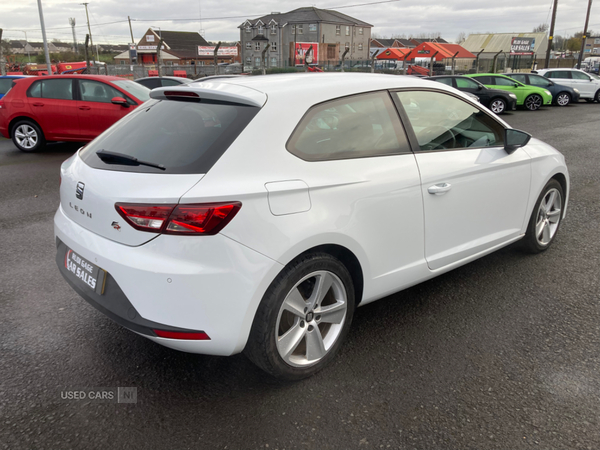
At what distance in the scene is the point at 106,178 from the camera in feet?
7.94

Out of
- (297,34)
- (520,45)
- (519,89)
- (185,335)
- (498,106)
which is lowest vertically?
(498,106)

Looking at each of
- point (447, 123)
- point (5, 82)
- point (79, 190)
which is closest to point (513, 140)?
point (447, 123)

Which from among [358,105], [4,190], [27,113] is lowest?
[4,190]

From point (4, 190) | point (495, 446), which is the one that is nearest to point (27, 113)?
point (4, 190)

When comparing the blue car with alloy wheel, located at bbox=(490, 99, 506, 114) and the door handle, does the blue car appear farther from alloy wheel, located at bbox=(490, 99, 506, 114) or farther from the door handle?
alloy wheel, located at bbox=(490, 99, 506, 114)

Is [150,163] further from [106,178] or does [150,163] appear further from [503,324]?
[503,324]

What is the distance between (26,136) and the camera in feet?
33.2

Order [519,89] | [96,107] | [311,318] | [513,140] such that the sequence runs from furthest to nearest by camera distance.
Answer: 1. [519,89]
2. [96,107]
3. [513,140]
4. [311,318]

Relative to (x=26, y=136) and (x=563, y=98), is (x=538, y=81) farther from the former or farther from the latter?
(x=26, y=136)

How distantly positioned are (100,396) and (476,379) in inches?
80.1

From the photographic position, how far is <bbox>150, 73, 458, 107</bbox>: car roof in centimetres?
255

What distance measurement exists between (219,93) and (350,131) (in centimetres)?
76

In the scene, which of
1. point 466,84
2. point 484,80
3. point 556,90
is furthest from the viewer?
point 556,90

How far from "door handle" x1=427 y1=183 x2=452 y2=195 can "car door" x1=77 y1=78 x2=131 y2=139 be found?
8211 millimetres
